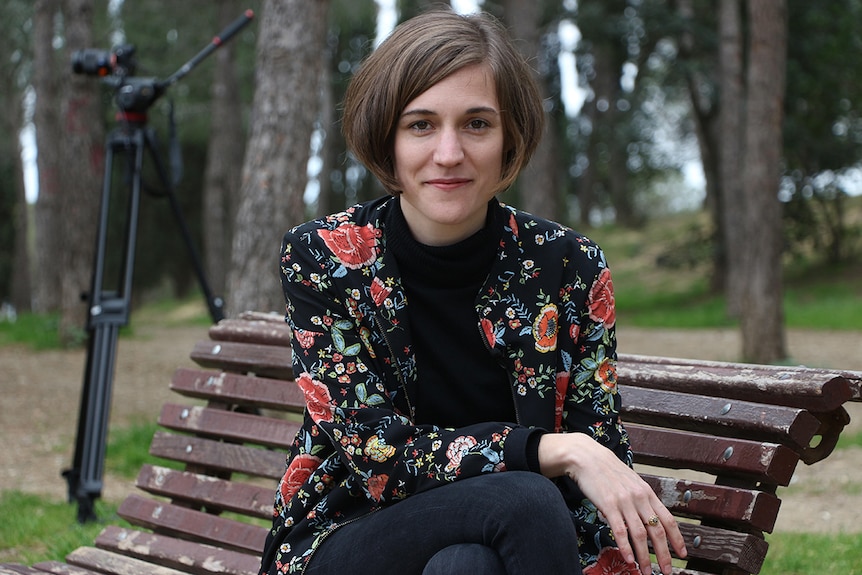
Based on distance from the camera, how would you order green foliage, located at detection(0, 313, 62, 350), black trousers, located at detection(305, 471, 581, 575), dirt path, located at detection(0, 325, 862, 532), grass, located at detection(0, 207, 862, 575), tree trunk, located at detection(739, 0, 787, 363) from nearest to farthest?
black trousers, located at detection(305, 471, 581, 575) → grass, located at detection(0, 207, 862, 575) → dirt path, located at detection(0, 325, 862, 532) → tree trunk, located at detection(739, 0, 787, 363) → green foliage, located at detection(0, 313, 62, 350)

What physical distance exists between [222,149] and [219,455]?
16672mm

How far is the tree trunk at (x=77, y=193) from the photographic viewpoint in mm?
11523

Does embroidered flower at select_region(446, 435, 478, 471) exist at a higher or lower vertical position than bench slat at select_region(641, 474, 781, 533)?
higher

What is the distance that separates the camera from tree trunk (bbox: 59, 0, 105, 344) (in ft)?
37.8

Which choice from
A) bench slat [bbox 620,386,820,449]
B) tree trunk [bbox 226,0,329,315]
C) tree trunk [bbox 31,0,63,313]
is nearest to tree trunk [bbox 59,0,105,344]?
tree trunk [bbox 226,0,329,315]

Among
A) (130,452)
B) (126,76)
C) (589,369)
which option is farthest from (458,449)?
(130,452)

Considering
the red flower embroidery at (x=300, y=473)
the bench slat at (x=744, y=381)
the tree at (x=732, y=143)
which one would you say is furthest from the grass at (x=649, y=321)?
the red flower embroidery at (x=300, y=473)

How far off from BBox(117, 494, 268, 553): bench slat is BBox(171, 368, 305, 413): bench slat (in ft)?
1.20

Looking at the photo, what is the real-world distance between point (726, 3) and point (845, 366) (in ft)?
18.3

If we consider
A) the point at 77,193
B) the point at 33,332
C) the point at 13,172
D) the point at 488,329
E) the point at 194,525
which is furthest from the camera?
the point at 13,172

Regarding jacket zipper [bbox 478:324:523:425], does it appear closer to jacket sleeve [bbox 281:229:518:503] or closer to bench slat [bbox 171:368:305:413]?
jacket sleeve [bbox 281:229:518:503]

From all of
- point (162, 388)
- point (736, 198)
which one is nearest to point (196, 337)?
point (162, 388)

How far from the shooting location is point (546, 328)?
2371 millimetres

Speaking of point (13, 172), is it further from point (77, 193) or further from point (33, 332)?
point (77, 193)
